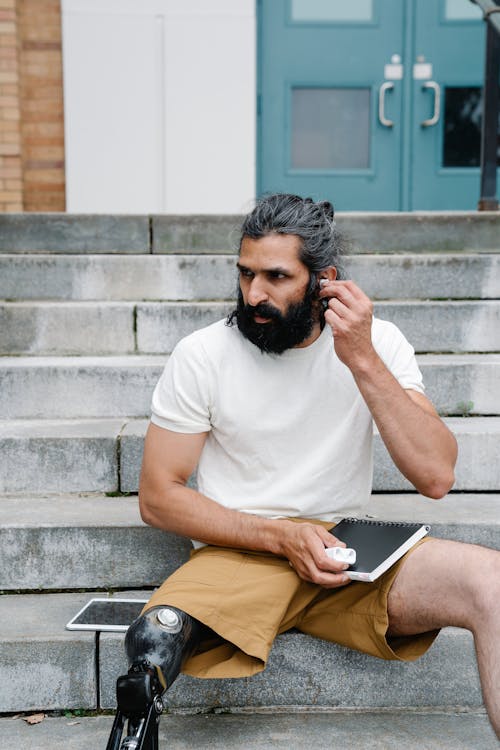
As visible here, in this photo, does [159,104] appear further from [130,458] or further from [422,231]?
[130,458]

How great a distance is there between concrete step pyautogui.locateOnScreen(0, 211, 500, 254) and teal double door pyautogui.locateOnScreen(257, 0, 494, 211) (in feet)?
5.29

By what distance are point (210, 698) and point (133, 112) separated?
3989mm

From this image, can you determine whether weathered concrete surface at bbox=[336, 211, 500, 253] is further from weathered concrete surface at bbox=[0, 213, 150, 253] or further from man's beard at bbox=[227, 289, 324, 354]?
man's beard at bbox=[227, 289, 324, 354]

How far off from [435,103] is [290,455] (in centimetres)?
408

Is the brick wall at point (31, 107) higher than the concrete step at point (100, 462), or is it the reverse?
the brick wall at point (31, 107)

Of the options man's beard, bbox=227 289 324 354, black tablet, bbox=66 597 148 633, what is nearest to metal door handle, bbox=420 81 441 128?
man's beard, bbox=227 289 324 354

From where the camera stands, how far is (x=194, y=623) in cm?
196

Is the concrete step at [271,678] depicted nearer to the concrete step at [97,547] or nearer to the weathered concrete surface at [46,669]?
the weathered concrete surface at [46,669]

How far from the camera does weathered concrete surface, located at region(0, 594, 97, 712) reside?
2287 mm

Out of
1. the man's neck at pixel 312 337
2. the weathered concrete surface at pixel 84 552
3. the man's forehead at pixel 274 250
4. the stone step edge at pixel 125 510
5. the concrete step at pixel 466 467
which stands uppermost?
the man's forehead at pixel 274 250

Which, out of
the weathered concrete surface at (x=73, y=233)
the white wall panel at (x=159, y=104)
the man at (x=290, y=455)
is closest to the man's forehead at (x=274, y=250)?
the man at (x=290, y=455)

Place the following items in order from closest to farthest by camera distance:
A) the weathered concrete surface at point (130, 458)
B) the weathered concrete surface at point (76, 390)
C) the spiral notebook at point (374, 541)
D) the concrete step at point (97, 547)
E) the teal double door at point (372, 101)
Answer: the spiral notebook at point (374, 541)
the concrete step at point (97, 547)
the weathered concrete surface at point (130, 458)
the weathered concrete surface at point (76, 390)
the teal double door at point (372, 101)

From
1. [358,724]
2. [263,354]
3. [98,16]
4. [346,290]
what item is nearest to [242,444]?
[263,354]

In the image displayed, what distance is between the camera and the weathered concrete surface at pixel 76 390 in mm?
3271
